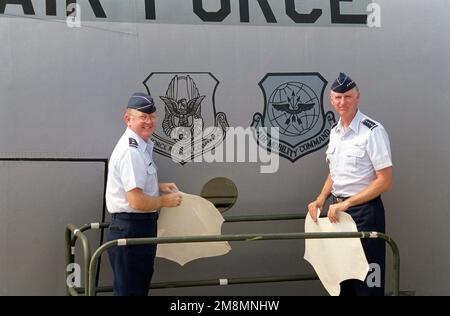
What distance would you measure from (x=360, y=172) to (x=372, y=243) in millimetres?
414

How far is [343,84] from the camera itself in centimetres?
419

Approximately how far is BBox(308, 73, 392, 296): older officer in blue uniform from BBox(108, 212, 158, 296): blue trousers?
104 cm

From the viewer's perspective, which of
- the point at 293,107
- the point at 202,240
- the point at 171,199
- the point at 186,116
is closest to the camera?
the point at 202,240

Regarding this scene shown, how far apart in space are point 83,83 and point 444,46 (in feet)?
7.67

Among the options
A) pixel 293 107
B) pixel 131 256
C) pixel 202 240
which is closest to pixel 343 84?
pixel 293 107

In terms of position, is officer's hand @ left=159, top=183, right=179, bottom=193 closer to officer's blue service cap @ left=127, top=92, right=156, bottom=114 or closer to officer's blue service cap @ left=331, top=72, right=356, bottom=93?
officer's blue service cap @ left=127, top=92, right=156, bottom=114

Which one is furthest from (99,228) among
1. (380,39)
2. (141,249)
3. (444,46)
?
(444,46)

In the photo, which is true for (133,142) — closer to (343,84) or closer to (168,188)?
(168,188)

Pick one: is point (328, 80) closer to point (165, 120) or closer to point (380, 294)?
point (165, 120)

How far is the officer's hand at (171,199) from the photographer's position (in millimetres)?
4004

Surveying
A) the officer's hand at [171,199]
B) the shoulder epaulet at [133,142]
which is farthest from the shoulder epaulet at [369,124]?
the shoulder epaulet at [133,142]

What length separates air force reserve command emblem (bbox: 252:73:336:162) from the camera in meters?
4.45

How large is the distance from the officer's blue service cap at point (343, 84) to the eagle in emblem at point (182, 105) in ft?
2.65

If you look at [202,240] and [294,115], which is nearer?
[202,240]
